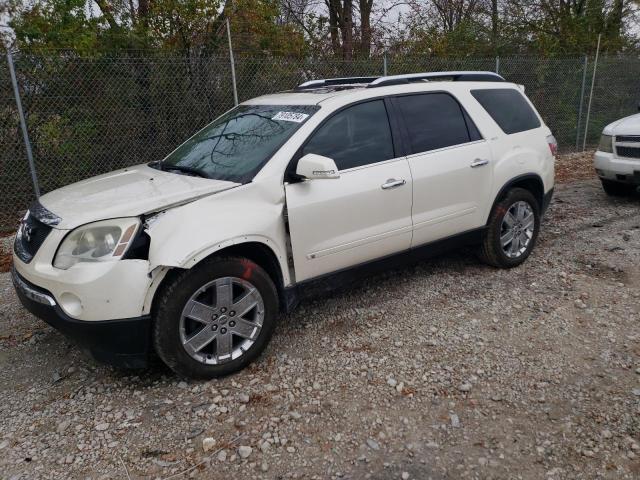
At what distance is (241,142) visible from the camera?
12.5 ft

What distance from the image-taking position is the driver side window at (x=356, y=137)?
143 inches

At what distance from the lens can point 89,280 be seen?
9.21 ft

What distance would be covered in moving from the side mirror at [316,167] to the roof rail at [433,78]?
1.14m

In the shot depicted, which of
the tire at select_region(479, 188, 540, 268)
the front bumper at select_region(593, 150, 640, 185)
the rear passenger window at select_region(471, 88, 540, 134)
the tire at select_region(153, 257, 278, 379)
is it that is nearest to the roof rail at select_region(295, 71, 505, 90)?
the rear passenger window at select_region(471, 88, 540, 134)

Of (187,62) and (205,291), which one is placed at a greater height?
(187,62)

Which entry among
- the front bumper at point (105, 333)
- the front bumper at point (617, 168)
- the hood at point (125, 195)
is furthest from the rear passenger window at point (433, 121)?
the front bumper at point (617, 168)

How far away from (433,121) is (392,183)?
2.67 ft

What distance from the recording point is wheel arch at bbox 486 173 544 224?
15.3 feet

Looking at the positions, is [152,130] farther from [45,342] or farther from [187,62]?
[45,342]

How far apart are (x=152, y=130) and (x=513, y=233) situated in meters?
5.14

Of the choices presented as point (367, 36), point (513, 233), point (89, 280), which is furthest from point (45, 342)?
point (367, 36)

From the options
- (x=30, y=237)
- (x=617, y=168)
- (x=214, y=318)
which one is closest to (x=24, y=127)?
(x=30, y=237)

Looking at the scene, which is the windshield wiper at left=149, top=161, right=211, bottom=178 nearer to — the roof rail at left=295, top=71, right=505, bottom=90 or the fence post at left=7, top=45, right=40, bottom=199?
the roof rail at left=295, top=71, right=505, bottom=90

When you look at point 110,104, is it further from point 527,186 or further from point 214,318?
point 527,186
